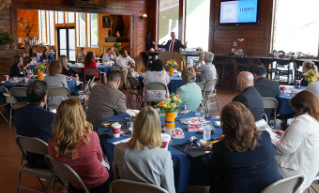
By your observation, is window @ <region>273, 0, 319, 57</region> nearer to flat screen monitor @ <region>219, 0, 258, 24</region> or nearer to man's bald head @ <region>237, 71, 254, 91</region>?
flat screen monitor @ <region>219, 0, 258, 24</region>

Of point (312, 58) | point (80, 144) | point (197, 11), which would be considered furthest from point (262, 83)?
point (197, 11)

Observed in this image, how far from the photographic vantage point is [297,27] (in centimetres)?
976

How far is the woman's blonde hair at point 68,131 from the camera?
239 cm

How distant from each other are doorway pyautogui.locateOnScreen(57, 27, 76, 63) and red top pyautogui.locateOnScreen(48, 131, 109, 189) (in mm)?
15032

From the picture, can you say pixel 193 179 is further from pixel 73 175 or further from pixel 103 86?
pixel 103 86

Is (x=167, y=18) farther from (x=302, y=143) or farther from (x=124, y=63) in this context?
(x=302, y=143)

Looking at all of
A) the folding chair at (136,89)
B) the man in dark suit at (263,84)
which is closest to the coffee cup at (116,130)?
the man in dark suit at (263,84)

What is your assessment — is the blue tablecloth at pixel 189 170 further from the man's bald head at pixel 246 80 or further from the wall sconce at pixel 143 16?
the wall sconce at pixel 143 16

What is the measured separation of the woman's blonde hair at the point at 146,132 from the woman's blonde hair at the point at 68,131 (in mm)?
501

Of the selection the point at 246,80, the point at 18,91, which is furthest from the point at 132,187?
the point at 18,91

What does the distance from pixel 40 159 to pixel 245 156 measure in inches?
78.0

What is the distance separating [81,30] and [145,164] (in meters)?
15.3

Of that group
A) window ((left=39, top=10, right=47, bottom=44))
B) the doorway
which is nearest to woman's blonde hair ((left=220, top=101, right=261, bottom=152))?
the doorway

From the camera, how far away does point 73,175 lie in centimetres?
→ 237
